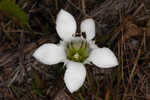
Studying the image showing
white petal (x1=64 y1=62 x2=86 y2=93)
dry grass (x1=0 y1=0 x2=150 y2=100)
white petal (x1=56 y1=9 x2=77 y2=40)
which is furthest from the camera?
dry grass (x1=0 y1=0 x2=150 y2=100)

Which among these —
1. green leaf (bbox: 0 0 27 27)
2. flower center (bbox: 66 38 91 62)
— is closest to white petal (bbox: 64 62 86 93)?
flower center (bbox: 66 38 91 62)

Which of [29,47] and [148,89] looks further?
[29,47]

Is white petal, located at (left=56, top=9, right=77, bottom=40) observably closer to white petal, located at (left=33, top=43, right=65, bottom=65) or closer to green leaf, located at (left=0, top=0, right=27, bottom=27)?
white petal, located at (left=33, top=43, right=65, bottom=65)

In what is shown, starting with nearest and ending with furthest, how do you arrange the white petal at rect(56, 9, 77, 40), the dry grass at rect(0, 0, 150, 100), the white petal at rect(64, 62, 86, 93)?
1. the white petal at rect(64, 62, 86, 93)
2. the white petal at rect(56, 9, 77, 40)
3. the dry grass at rect(0, 0, 150, 100)

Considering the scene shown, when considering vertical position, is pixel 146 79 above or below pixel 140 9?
below

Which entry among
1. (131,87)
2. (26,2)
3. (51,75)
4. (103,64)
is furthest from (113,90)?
(26,2)

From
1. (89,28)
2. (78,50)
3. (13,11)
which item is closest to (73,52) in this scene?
Result: (78,50)

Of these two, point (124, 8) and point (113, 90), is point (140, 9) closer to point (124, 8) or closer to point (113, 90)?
point (124, 8)
